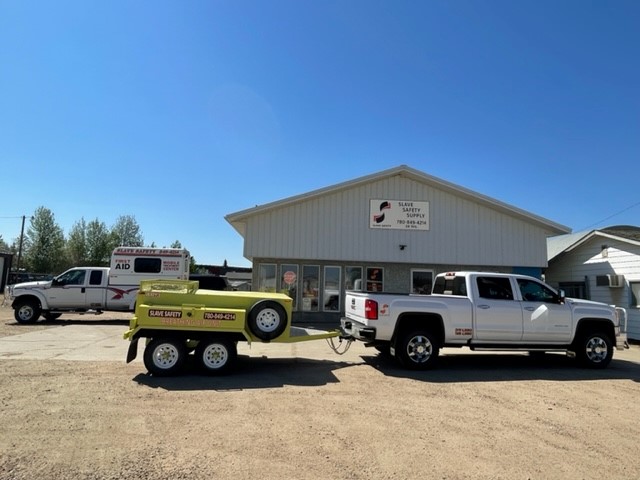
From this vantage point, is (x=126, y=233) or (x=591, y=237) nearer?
(x=591, y=237)

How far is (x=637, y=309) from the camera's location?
51.4 feet

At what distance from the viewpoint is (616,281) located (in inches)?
640

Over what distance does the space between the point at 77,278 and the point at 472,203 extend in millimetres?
16715

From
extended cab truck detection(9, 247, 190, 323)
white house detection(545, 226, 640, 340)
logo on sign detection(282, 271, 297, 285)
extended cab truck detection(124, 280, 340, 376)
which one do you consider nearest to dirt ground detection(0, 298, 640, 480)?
extended cab truck detection(124, 280, 340, 376)

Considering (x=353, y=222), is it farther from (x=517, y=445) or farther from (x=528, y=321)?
(x=517, y=445)

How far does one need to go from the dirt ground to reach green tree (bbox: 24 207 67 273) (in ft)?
165

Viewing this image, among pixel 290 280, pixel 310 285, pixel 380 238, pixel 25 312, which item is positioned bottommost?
pixel 25 312

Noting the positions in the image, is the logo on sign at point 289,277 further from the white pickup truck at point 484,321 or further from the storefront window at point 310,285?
the white pickup truck at point 484,321

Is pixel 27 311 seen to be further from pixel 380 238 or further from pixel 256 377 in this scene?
pixel 380 238

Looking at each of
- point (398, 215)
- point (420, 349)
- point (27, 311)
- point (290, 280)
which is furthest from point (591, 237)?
point (27, 311)

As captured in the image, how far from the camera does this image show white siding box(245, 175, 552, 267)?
60.8ft

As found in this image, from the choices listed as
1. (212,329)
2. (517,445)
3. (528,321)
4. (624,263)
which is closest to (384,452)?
(517,445)

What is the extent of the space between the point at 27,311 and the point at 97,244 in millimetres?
41101

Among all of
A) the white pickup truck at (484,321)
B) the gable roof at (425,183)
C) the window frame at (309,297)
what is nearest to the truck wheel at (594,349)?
the white pickup truck at (484,321)
